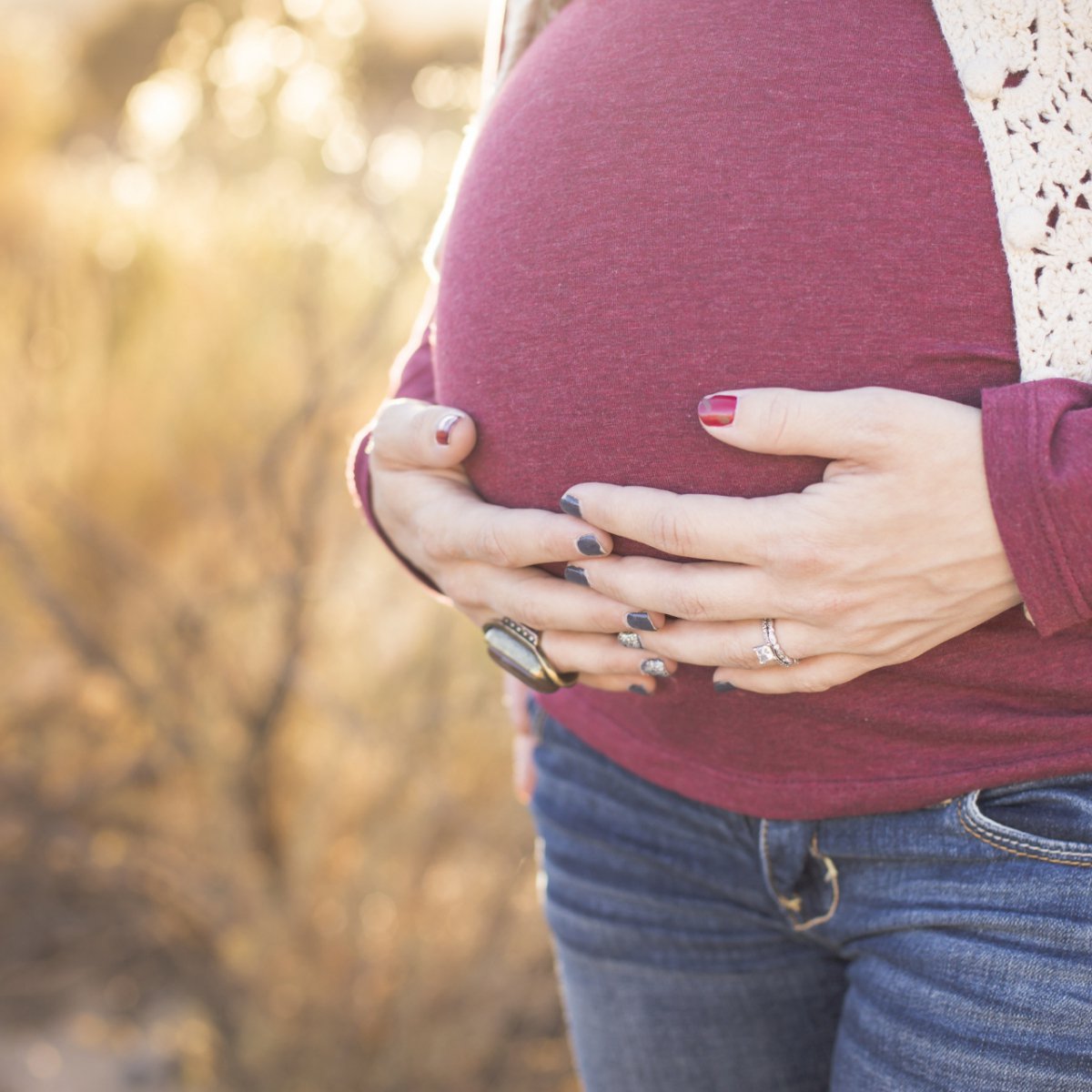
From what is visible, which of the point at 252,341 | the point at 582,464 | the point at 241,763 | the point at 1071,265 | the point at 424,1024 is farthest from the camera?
the point at 252,341

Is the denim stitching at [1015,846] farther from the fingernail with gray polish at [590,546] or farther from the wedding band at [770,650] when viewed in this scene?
the fingernail with gray polish at [590,546]

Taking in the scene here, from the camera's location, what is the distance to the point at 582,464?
0.93 m

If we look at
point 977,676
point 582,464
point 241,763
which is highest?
point 582,464

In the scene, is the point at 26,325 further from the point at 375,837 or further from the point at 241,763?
the point at 375,837

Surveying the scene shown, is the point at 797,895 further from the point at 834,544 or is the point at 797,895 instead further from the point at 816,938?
the point at 834,544

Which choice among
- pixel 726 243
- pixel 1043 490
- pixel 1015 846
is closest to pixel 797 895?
pixel 1015 846

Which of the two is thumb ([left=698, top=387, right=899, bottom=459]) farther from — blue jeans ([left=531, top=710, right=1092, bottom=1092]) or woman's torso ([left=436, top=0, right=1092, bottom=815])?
blue jeans ([left=531, top=710, right=1092, bottom=1092])

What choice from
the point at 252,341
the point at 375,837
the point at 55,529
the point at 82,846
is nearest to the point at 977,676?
the point at 375,837

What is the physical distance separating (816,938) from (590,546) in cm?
43

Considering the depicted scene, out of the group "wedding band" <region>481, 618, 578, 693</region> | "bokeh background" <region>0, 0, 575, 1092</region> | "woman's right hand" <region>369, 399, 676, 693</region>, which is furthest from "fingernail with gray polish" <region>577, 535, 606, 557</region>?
"bokeh background" <region>0, 0, 575, 1092</region>

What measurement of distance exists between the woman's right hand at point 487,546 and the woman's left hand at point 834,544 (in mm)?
57

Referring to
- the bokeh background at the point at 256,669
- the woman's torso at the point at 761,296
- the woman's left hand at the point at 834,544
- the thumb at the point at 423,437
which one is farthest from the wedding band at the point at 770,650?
the bokeh background at the point at 256,669

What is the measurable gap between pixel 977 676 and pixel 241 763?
2.03 meters

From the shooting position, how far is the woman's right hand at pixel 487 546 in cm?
90
